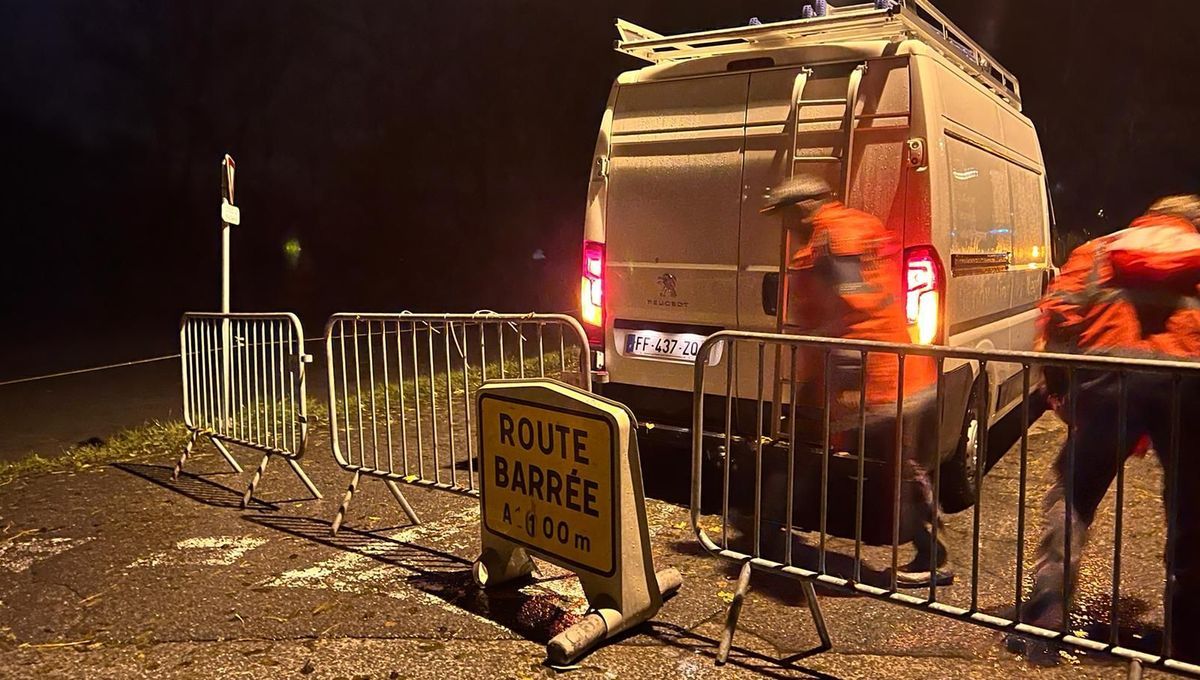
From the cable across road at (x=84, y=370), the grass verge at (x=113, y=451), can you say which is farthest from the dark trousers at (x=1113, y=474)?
the cable across road at (x=84, y=370)

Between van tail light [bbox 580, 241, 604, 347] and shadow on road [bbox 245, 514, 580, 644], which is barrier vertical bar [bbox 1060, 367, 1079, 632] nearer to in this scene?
shadow on road [bbox 245, 514, 580, 644]

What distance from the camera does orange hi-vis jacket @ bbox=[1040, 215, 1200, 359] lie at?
10.8 feet

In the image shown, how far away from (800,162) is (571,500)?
7.64 ft

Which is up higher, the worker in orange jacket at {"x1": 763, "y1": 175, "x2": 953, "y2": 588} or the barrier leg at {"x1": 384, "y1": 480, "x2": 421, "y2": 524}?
the worker in orange jacket at {"x1": 763, "y1": 175, "x2": 953, "y2": 588}

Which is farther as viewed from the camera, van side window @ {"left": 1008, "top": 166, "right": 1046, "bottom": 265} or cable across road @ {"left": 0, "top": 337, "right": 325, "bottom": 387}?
cable across road @ {"left": 0, "top": 337, "right": 325, "bottom": 387}

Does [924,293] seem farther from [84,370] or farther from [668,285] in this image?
[84,370]

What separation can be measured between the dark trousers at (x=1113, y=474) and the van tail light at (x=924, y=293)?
0.97m

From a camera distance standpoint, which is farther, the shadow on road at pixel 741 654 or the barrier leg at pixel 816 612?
the barrier leg at pixel 816 612

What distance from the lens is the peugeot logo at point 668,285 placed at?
525cm

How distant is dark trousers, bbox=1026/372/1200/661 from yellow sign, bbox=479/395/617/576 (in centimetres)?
169

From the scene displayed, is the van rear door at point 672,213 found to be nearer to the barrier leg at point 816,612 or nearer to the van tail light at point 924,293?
the van tail light at point 924,293

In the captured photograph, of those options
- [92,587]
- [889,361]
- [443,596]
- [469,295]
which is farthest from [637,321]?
[469,295]

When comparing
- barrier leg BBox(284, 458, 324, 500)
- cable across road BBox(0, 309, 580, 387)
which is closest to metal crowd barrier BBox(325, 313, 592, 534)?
barrier leg BBox(284, 458, 324, 500)

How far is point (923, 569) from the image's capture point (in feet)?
13.8
